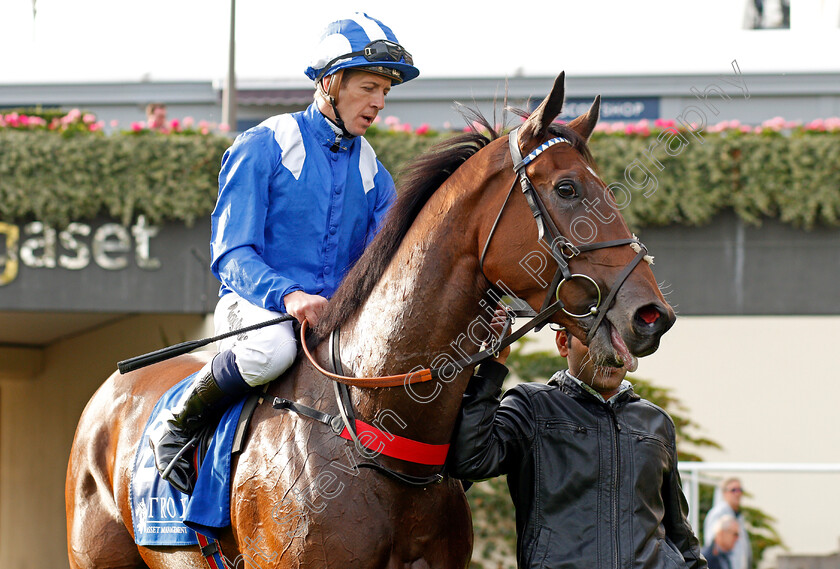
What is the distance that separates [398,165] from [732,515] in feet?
12.1

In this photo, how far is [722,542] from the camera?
5703mm

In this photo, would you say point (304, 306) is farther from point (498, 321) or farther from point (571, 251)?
point (571, 251)

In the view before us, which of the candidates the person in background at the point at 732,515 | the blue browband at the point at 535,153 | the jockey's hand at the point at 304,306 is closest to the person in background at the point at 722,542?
the person in background at the point at 732,515

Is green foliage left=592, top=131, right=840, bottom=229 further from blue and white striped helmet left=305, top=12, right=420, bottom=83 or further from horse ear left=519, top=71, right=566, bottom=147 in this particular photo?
horse ear left=519, top=71, right=566, bottom=147

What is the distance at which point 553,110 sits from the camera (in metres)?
2.27

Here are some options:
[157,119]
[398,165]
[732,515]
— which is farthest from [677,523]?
[157,119]

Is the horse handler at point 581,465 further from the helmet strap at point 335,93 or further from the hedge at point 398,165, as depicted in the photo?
the hedge at point 398,165

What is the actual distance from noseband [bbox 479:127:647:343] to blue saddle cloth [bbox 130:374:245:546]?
37.3 inches

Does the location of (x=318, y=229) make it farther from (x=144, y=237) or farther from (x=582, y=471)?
(x=144, y=237)

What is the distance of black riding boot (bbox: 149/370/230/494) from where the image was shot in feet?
8.51

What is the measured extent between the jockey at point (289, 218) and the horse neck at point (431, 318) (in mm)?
317

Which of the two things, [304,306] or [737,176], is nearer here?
[304,306]

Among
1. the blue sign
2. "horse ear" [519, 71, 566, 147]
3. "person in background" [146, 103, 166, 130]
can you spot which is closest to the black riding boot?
"horse ear" [519, 71, 566, 147]

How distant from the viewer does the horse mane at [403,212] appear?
8.07ft
